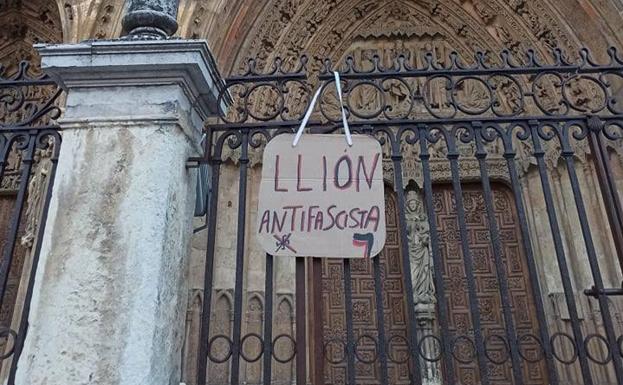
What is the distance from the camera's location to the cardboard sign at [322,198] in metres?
2.16

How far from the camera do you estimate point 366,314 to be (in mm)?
5590

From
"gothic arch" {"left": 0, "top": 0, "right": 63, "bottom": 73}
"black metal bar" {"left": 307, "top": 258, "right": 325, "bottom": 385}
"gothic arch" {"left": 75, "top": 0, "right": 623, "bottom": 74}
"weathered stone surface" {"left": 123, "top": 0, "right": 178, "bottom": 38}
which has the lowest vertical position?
"black metal bar" {"left": 307, "top": 258, "right": 325, "bottom": 385}

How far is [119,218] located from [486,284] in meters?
4.80

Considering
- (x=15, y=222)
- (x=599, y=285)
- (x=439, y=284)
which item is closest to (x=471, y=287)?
(x=439, y=284)

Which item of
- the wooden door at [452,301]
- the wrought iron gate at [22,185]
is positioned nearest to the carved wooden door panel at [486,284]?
the wooden door at [452,301]

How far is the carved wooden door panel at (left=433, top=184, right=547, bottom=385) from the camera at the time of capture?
5.32 metres

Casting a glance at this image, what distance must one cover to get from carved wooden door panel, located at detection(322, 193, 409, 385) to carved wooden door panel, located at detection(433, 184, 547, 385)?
0.60 meters

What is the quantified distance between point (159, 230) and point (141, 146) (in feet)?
1.34

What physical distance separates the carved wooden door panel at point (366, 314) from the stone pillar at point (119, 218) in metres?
3.52

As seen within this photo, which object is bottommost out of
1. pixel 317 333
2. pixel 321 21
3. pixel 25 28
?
pixel 317 333

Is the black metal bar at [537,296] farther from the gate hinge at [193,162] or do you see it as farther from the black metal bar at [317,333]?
the gate hinge at [193,162]

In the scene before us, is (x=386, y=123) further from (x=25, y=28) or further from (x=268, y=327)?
(x=25, y=28)

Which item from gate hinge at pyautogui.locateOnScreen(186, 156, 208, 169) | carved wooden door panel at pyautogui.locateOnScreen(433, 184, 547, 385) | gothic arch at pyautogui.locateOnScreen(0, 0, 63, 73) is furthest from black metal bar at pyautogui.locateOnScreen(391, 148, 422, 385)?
gothic arch at pyautogui.locateOnScreen(0, 0, 63, 73)

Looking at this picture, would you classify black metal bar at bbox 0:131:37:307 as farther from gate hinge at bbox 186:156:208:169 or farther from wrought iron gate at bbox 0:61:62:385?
gate hinge at bbox 186:156:208:169
